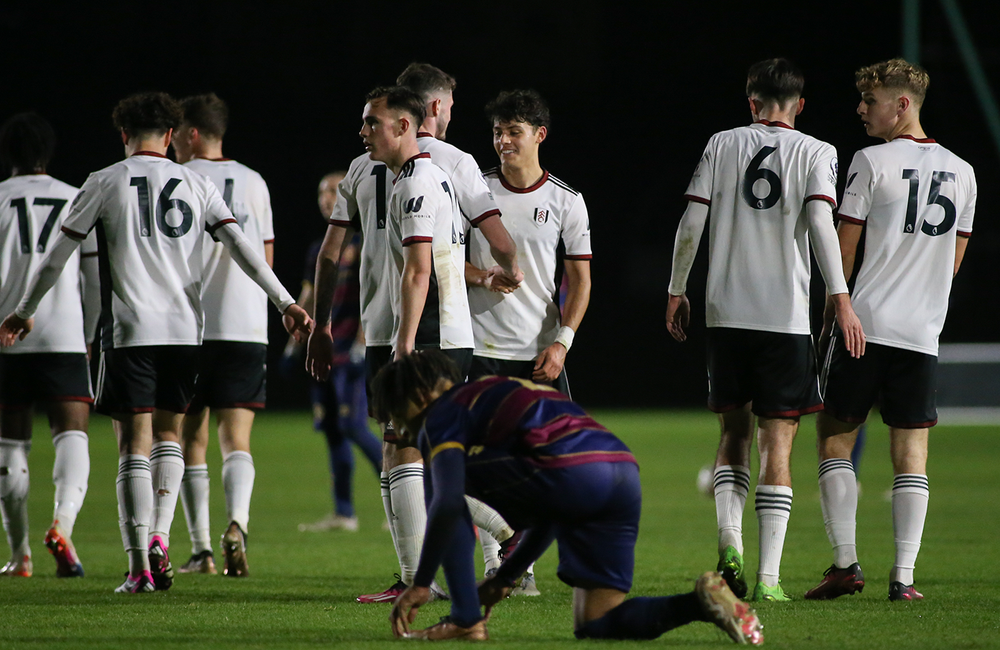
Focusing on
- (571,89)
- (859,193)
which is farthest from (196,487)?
(571,89)

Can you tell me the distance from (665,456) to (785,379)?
8.77m

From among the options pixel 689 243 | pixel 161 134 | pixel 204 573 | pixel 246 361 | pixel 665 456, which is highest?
pixel 161 134

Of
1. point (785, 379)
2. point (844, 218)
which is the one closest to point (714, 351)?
point (785, 379)

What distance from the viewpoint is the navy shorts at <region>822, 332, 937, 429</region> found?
5355 mm

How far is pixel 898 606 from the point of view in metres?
4.99

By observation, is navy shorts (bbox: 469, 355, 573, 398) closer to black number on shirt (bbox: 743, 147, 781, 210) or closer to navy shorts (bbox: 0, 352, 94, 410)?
black number on shirt (bbox: 743, 147, 781, 210)

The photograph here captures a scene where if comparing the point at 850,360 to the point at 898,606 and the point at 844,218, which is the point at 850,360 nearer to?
the point at 844,218

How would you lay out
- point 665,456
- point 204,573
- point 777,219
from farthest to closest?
point 665,456, point 204,573, point 777,219

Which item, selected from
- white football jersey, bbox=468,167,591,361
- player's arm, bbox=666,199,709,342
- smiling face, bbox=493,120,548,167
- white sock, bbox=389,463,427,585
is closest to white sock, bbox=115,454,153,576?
white sock, bbox=389,463,427,585

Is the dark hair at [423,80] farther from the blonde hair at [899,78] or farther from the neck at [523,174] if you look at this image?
the blonde hair at [899,78]

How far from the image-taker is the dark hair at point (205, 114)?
644cm

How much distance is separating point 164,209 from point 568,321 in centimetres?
190

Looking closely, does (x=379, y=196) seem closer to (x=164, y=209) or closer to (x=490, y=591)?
(x=164, y=209)

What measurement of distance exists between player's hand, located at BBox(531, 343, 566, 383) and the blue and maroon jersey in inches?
61.2
